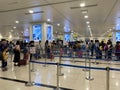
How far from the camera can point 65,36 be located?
26.4m

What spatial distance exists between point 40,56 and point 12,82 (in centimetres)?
685

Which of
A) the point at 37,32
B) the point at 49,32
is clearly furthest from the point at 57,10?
the point at 49,32

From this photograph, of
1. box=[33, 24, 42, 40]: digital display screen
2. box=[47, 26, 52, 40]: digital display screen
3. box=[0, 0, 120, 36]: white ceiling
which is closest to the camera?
box=[0, 0, 120, 36]: white ceiling

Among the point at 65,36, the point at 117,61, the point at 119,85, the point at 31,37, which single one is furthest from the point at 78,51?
the point at 65,36

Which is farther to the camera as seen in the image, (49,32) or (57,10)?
(49,32)

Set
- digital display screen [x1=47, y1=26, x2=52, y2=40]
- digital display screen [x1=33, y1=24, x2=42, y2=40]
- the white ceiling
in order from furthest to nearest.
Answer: digital display screen [x1=47, y1=26, x2=52, y2=40], digital display screen [x1=33, y1=24, x2=42, y2=40], the white ceiling

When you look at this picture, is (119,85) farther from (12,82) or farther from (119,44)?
(119,44)

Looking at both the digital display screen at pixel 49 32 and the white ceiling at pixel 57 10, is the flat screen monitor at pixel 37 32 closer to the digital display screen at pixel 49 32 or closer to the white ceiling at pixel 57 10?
the digital display screen at pixel 49 32

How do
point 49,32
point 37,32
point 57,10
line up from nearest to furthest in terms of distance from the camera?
point 57,10 → point 37,32 → point 49,32

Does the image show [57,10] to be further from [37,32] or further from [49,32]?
[49,32]

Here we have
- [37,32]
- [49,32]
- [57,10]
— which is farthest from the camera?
[49,32]

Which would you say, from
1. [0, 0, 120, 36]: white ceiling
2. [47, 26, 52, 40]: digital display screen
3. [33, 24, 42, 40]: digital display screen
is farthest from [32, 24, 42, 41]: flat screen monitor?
[0, 0, 120, 36]: white ceiling

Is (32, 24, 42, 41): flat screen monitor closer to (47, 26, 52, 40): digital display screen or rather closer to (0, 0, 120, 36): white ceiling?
(47, 26, 52, 40): digital display screen

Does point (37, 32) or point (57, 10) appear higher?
point (57, 10)
